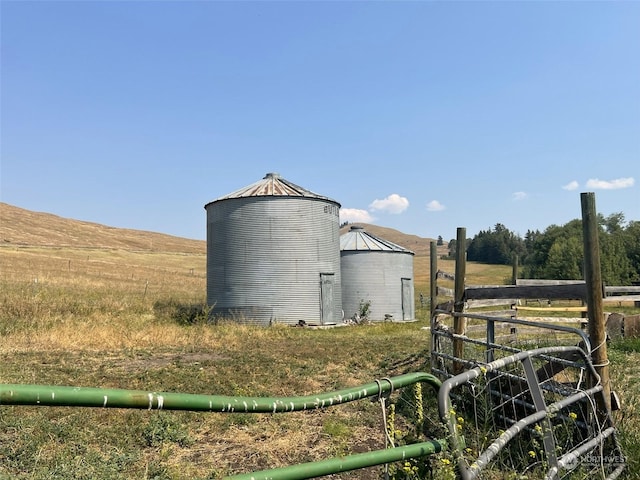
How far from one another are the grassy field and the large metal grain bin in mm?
1643

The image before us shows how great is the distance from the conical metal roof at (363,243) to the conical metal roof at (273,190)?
3.59 metres

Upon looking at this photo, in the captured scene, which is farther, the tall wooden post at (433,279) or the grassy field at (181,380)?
the tall wooden post at (433,279)

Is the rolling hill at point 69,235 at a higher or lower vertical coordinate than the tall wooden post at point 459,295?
higher

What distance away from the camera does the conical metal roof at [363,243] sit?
25312mm

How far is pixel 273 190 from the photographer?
20906 mm

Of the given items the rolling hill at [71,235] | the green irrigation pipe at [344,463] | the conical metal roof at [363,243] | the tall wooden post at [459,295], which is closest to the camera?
the green irrigation pipe at [344,463]

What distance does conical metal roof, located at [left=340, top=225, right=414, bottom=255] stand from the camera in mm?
25312

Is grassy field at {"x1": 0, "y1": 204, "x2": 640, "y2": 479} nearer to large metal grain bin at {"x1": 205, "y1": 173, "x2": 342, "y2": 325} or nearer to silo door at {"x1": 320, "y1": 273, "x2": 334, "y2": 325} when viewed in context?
silo door at {"x1": 320, "y1": 273, "x2": 334, "y2": 325}

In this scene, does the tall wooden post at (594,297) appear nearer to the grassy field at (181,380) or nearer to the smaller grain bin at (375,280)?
the grassy field at (181,380)

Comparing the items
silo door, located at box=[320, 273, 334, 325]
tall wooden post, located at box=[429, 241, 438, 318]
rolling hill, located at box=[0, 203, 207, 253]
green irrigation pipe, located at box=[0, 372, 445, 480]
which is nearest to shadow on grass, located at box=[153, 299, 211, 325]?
silo door, located at box=[320, 273, 334, 325]

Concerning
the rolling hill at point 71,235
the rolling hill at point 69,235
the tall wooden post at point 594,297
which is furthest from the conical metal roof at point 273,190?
the rolling hill at point 69,235

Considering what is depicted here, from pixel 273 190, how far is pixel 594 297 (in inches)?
662

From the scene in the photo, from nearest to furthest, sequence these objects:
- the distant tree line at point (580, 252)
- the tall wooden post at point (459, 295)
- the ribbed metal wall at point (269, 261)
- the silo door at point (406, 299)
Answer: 1. the tall wooden post at point (459, 295)
2. the ribbed metal wall at point (269, 261)
3. the silo door at point (406, 299)
4. the distant tree line at point (580, 252)

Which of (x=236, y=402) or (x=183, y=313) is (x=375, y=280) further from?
(x=236, y=402)
